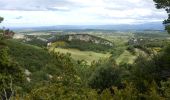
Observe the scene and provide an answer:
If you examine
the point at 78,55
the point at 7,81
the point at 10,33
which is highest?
the point at 10,33

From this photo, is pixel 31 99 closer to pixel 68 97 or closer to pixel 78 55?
pixel 68 97

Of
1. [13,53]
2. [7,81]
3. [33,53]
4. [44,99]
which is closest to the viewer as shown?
[44,99]

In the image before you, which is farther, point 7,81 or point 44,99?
point 7,81

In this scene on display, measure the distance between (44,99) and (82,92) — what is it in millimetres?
5807

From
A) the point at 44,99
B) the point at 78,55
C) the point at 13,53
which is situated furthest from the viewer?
the point at 78,55

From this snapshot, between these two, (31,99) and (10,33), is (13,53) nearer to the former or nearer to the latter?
(10,33)

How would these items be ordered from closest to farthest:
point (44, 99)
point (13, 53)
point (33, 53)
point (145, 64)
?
point (44, 99) < point (145, 64) < point (13, 53) < point (33, 53)

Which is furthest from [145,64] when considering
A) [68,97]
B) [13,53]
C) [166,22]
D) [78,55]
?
[78,55]

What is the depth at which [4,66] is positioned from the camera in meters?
45.4

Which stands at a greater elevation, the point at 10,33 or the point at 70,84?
the point at 10,33

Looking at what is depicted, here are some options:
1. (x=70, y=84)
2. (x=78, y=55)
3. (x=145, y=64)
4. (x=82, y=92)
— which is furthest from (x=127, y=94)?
(x=78, y=55)

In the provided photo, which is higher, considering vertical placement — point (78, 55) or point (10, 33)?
point (10, 33)

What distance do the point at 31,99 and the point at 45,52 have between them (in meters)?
101

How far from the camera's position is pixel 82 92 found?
32.6 m
